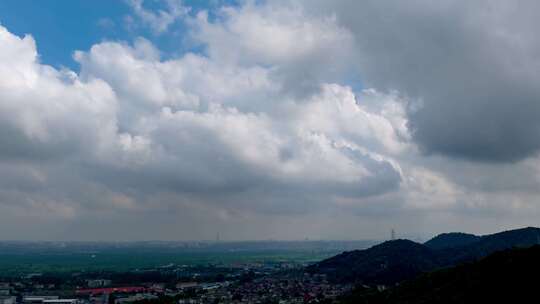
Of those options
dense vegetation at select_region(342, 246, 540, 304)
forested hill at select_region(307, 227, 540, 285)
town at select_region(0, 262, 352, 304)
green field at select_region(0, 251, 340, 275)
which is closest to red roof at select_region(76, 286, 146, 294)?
town at select_region(0, 262, 352, 304)

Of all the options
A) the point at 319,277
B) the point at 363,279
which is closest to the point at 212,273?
the point at 319,277

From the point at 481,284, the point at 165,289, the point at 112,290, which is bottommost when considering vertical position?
the point at 112,290

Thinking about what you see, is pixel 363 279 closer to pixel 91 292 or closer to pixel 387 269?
pixel 387 269

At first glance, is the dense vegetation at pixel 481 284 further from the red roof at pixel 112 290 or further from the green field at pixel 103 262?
the green field at pixel 103 262

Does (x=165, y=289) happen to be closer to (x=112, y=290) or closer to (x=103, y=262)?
(x=112, y=290)

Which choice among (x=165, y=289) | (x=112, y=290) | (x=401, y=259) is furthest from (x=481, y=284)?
(x=401, y=259)

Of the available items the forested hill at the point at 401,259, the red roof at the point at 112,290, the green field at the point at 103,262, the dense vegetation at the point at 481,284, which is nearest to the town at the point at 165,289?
the red roof at the point at 112,290

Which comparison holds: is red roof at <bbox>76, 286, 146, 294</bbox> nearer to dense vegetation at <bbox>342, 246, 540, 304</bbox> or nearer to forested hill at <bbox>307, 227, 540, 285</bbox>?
forested hill at <bbox>307, 227, 540, 285</bbox>
